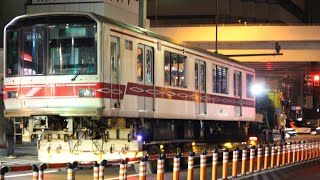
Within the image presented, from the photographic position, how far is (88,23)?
14.1 metres

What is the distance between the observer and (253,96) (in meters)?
25.8

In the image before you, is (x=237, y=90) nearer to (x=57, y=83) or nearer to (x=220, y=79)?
(x=220, y=79)

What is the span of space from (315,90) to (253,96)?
65977mm

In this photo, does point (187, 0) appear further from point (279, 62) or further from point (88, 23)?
point (88, 23)

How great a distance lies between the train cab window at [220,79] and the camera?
20750mm

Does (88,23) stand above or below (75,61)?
above

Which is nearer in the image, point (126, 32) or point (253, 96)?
point (126, 32)

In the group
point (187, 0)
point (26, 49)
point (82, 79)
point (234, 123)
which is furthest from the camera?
point (187, 0)

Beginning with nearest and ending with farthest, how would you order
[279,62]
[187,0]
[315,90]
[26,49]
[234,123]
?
[26,49]
[234,123]
[279,62]
[187,0]
[315,90]

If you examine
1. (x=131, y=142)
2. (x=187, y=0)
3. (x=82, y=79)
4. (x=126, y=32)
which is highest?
(x=187, y=0)

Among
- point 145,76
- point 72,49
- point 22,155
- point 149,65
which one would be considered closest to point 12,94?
point 72,49

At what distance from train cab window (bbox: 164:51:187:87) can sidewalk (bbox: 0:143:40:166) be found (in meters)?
4.97

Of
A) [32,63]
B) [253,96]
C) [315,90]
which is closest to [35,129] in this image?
[32,63]

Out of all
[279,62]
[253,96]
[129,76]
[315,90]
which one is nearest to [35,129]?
[129,76]
